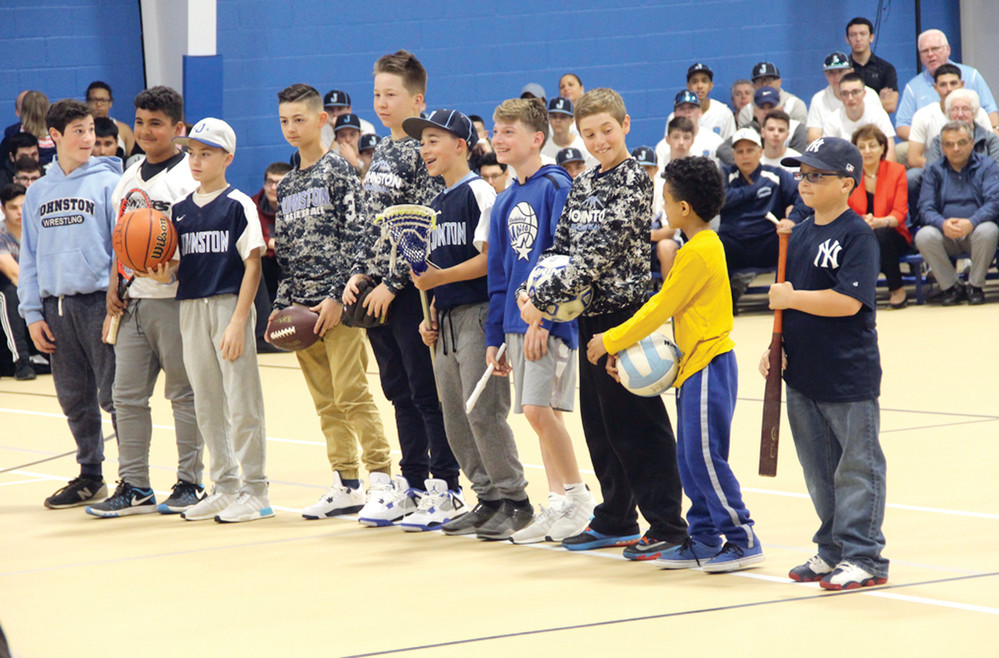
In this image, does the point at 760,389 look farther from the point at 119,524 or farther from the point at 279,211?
the point at 119,524

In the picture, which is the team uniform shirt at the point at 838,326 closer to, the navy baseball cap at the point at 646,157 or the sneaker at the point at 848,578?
the sneaker at the point at 848,578

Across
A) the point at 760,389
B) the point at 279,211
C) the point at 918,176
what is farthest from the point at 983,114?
the point at 279,211

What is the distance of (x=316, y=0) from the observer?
48.3 ft

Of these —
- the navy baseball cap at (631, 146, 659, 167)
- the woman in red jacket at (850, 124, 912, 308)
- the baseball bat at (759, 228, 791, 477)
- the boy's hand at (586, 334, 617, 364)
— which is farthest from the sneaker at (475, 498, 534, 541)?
the woman in red jacket at (850, 124, 912, 308)

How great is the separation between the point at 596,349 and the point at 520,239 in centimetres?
66

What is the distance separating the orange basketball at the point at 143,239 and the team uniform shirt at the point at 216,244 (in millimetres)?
97

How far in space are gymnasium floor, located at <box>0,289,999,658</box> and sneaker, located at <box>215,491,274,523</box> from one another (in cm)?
9

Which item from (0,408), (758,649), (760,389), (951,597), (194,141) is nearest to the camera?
(758,649)

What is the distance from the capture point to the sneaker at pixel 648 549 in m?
4.73

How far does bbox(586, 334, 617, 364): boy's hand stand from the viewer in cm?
466

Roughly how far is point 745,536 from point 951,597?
750mm

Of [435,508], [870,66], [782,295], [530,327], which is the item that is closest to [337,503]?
[435,508]

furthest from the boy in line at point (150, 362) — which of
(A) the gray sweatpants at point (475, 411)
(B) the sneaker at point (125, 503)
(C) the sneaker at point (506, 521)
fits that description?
(C) the sneaker at point (506, 521)

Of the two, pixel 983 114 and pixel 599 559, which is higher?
pixel 983 114
